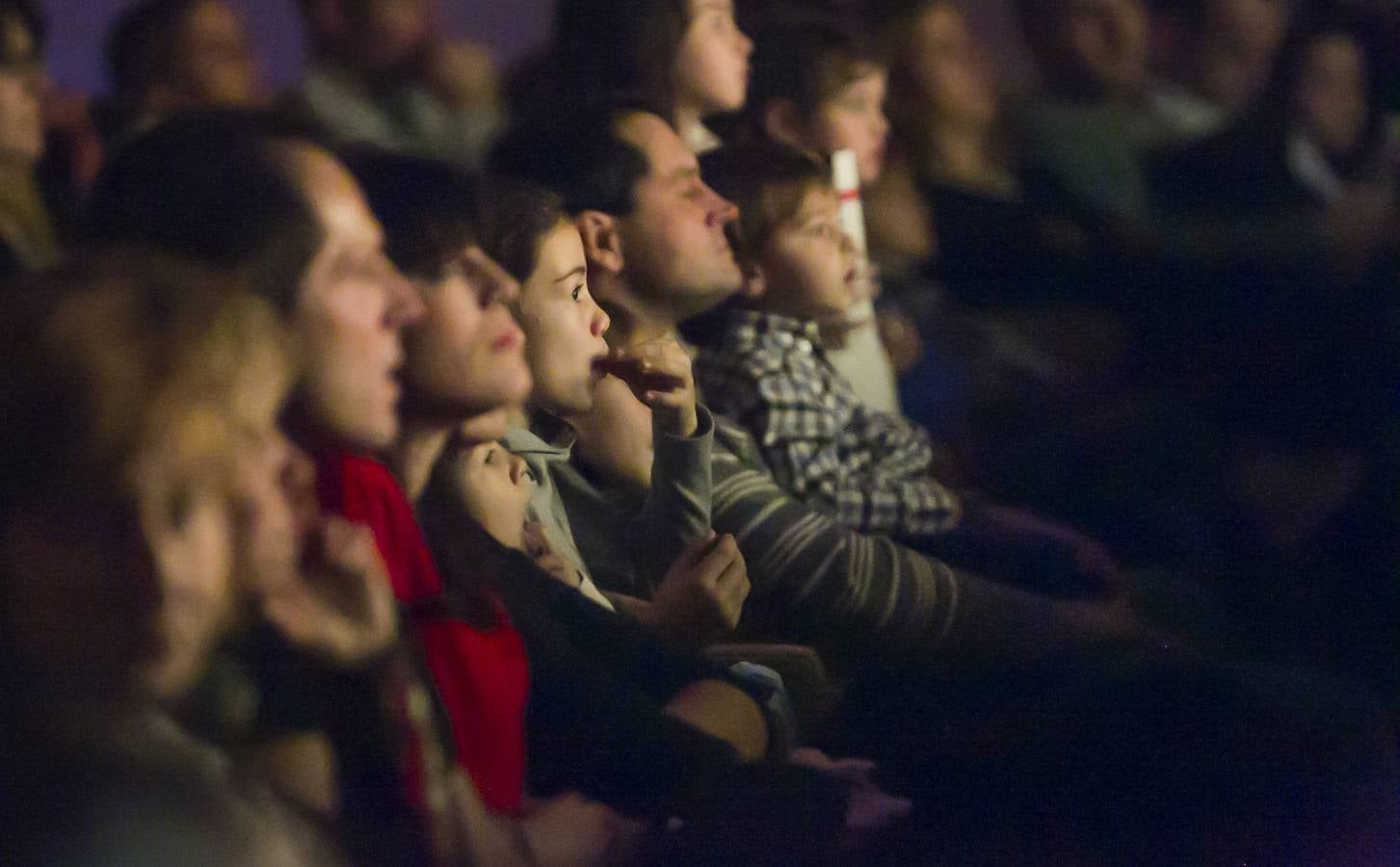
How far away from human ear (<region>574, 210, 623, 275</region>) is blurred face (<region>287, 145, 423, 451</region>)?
191 millimetres

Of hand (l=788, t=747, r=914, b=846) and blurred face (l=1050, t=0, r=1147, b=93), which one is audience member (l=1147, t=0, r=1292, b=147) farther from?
hand (l=788, t=747, r=914, b=846)

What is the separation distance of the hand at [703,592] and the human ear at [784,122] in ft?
1.33

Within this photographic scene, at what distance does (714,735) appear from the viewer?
4.68 feet

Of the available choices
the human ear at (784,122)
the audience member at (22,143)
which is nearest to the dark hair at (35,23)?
the audience member at (22,143)

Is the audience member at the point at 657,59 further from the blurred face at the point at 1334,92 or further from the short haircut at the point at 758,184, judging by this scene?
the blurred face at the point at 1334,92

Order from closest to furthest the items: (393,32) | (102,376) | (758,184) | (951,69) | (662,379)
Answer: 1. (102,376)
2. (393,32)
3. (662,379)
4. (758,184)
5. (951,69)

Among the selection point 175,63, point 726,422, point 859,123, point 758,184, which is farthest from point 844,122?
point 175,63

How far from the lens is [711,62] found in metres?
1.47

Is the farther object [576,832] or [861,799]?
[861,799]

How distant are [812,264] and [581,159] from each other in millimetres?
308

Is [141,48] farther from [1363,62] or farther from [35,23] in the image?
[1363,62]

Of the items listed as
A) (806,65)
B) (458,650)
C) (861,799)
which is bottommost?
(861,799)

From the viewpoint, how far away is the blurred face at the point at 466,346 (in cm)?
124

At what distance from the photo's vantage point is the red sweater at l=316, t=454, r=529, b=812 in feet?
3.95
